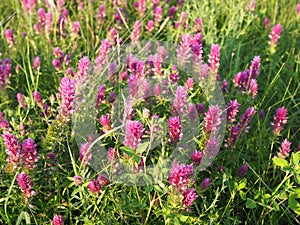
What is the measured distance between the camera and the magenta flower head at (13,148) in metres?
1.98

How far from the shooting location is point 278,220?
2.19 meters

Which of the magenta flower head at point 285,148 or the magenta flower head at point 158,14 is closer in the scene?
the magenta flower head at point 285,148

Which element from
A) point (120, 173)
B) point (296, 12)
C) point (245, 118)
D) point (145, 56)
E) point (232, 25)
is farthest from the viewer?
point (296, 12)

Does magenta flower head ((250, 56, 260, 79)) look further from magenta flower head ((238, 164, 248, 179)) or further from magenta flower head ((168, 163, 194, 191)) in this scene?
magenta flower head ((168, 163, 194, 191))

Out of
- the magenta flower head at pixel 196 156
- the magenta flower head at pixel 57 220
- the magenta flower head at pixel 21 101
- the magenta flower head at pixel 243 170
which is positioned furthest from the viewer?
the magenta flower head at pixel 21 101

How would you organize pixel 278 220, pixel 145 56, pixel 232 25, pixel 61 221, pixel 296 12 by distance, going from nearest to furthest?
pixel 61 221, pixel 278 220, pixel 145 56, pixel 232 25, pixel 296 12

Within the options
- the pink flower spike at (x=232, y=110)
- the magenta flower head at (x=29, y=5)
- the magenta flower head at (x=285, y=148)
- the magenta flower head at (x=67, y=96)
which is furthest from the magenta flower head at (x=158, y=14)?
the magenta flower head at (x=285, y=148)

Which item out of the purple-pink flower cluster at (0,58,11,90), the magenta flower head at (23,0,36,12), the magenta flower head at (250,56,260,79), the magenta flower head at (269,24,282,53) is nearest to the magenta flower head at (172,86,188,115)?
the magenta flower head at (250,56,260,79)

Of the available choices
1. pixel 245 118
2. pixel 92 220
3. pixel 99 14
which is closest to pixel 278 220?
pixel 245 118

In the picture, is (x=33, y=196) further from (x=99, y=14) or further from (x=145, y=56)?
(x=99, y=14)

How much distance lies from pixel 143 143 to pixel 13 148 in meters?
0.55

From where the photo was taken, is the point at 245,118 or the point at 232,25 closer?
the point at 245,118

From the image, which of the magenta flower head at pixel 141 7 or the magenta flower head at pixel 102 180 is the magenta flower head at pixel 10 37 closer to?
the magenta flower head at pixel 141 7

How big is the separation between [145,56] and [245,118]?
0.88 meters
